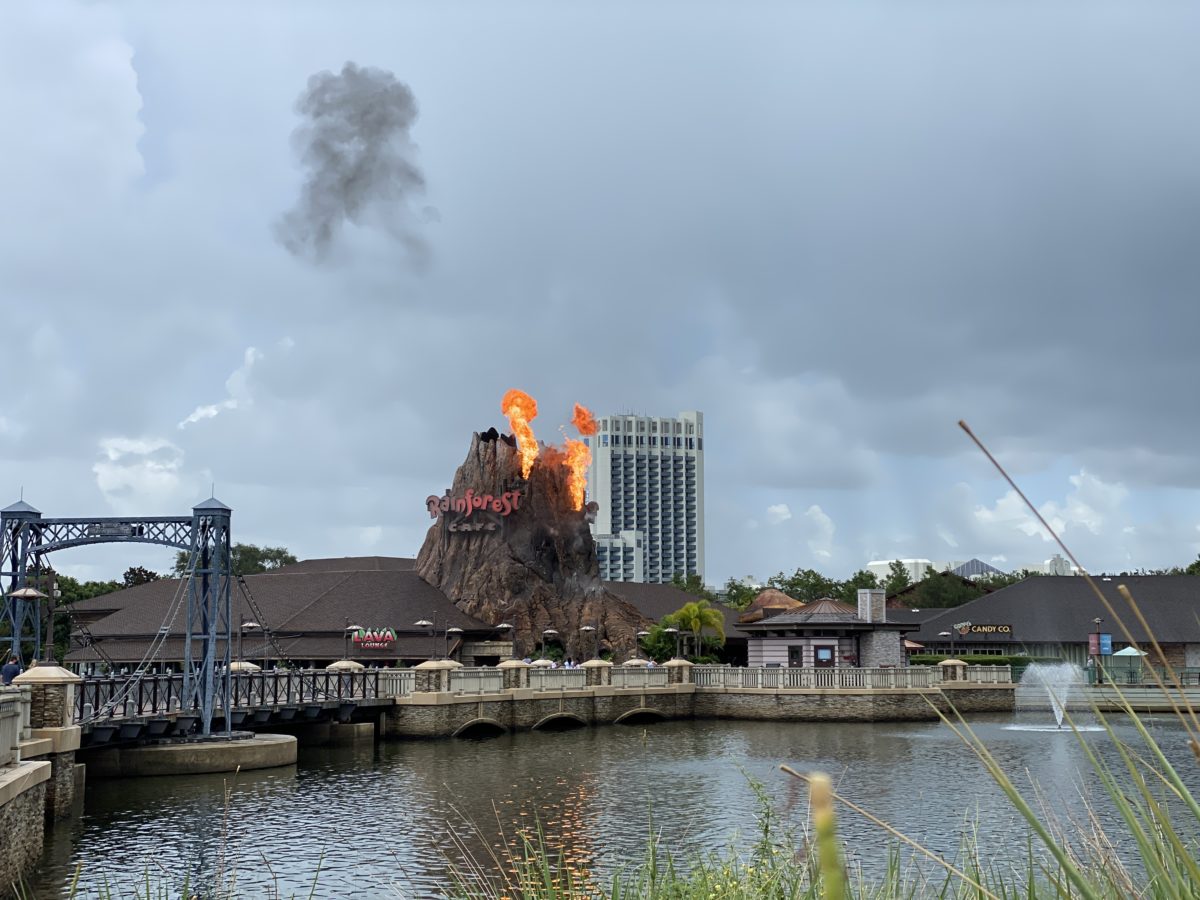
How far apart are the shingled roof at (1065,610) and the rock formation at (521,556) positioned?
22.4 m

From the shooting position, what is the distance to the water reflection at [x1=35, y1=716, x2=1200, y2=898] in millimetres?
22219

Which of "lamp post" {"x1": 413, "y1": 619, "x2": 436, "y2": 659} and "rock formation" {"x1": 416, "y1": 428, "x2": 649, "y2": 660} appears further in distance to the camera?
"rock formation" {"x1": 416, "y1": 428, "x2": 649, "y2": 660}

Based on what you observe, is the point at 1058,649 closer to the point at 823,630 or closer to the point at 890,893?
the point at 823,630

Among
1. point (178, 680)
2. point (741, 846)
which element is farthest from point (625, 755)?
point (741, 846)

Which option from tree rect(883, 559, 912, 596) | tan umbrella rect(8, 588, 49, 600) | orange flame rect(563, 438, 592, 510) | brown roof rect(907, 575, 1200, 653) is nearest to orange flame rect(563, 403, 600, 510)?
→ orange flame rect(563, 438, 592, 510)

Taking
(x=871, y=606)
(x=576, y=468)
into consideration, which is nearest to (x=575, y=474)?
(x=576, y=468)

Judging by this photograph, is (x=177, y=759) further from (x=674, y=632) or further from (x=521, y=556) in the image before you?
(x=521, y=556)

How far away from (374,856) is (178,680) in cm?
1739

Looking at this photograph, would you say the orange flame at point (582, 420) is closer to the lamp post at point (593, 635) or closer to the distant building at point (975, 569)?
the lamp post at point (593, 635)

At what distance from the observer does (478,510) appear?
81375 mm

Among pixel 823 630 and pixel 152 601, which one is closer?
pixel 823 630

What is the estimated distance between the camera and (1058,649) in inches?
3063

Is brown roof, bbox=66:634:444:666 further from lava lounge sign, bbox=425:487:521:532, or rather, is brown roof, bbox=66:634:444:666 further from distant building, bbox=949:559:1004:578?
distant building, bbox=949:559:1004:578

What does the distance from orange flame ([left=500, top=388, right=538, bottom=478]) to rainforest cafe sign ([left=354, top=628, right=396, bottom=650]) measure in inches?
721
